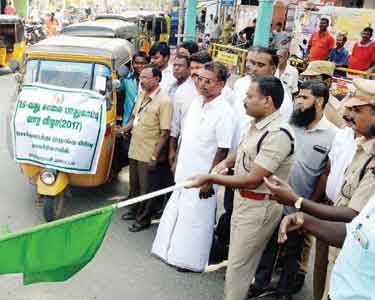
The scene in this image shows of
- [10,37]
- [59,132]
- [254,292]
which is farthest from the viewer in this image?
[10,37]

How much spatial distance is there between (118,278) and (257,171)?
176 centimetres

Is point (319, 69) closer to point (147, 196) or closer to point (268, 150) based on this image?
point (268, 150)

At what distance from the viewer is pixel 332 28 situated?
11.2 m

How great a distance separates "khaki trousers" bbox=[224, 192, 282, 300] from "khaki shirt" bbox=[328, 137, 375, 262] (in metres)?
0.48

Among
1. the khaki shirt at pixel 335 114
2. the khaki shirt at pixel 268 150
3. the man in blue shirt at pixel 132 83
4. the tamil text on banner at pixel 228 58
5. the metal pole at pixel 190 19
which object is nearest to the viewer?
the khaki shirt at pixel 268 150

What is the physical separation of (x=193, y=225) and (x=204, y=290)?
541mm

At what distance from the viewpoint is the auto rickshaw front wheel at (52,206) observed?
4570 mm

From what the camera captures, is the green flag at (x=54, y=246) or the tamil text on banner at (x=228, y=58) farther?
the tamil text on banner at (x=228, y=58)

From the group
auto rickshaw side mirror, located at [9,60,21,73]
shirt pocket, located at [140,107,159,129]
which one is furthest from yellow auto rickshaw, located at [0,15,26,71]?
shirt pocket, located at [140,107,159,129]

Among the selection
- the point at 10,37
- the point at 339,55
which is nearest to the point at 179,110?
the point at 339,55

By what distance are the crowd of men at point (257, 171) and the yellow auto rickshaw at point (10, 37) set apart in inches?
368

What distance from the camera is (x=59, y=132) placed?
14.5ft

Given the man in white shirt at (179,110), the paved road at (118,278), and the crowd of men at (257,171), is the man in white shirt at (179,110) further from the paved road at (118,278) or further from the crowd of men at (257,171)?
the paved road at (118,278)

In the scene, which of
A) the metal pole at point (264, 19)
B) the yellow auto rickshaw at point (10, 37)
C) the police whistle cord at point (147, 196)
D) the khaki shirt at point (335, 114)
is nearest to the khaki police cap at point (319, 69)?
the khaki shirt at point (335, 114)
